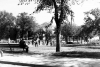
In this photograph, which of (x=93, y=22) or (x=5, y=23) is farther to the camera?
(x=5, y=23)

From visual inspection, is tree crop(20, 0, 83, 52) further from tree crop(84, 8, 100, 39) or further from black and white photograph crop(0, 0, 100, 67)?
tree crop(84, 8, 100, 39)

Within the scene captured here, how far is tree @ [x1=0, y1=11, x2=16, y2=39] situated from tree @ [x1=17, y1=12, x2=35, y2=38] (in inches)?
122

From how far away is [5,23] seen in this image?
63.4 meters

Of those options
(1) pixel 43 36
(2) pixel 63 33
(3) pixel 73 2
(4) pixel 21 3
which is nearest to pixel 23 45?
(4) pixel 21 3

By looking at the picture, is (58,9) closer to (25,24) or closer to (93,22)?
(93,22)

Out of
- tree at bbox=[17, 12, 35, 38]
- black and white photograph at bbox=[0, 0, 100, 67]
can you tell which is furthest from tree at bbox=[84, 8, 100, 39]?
tree at bbox=[17, 12, 35, 38]

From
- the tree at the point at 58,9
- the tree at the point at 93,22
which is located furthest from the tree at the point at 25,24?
the tree at the point at 58,9

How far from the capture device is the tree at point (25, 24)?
206 feet

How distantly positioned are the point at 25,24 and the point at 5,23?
Answer: 7303 mm

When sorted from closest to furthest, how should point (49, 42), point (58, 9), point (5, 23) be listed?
point (58, 9) < point (49, 42) < point (5, 23)

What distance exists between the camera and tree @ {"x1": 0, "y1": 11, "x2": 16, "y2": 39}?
62.8m

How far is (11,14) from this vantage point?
67.1 m

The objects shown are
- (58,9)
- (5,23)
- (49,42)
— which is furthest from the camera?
(5,23)

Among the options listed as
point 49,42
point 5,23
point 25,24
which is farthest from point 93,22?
point 5,23
